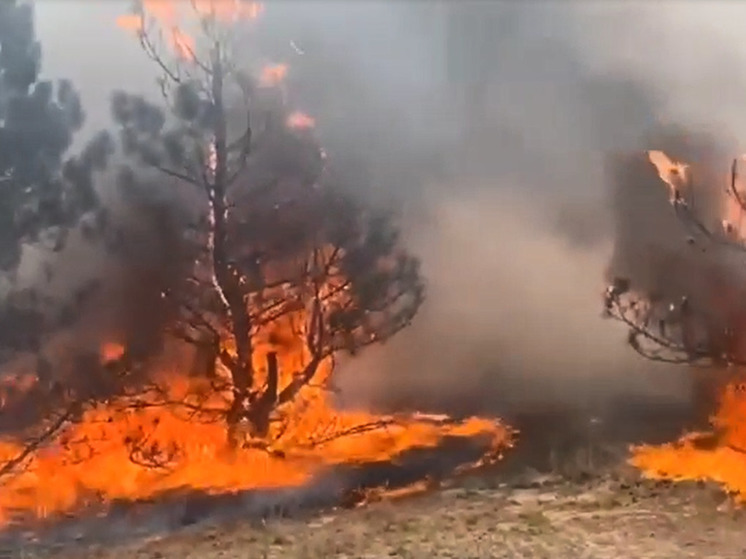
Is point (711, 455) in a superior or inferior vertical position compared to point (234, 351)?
inferior

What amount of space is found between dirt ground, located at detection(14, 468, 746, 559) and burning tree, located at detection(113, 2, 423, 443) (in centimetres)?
17

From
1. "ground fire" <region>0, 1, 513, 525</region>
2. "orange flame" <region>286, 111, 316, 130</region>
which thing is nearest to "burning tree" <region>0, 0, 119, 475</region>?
"ground fire" <region>0, 1, 513, 525</region>

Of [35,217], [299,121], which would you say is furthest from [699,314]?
[35,217]

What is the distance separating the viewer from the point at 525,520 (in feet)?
5.59

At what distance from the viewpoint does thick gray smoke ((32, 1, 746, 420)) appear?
1.72 meters

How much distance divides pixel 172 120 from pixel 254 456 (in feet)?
1.73

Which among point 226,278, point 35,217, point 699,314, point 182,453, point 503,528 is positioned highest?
point 35,217

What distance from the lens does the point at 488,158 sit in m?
1.73

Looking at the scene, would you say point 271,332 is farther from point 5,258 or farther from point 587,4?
point 587,4

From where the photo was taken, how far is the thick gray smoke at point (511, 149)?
5.63 feet

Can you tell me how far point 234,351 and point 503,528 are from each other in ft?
1.61

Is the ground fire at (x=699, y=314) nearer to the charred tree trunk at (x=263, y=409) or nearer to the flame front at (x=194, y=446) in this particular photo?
the flame front at (x=194, y=446)

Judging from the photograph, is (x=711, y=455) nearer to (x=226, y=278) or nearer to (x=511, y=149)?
(x=511, y=149)

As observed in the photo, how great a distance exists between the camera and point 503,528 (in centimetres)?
170
